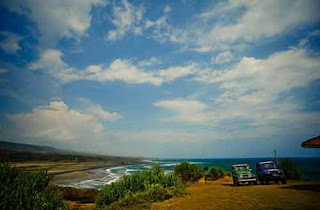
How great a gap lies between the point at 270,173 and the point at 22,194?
2092 cm

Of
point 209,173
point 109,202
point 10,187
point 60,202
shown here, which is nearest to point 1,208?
point 10,187

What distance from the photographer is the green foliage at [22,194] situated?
725 cm

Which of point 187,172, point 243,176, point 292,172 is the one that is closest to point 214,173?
point 187,172

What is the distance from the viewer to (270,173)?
21078mm

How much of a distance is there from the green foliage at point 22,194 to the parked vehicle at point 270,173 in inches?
742

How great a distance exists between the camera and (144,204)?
1327 centimetres

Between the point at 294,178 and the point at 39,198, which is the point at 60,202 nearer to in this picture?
the point at 39,198

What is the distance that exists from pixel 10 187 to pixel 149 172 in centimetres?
1220

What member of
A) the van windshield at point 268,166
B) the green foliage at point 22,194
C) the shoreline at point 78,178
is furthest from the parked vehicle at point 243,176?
the shoreline at point 78,178

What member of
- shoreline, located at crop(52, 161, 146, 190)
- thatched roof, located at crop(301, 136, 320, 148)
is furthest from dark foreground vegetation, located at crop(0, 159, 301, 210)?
shoreline, located at crop(52, 161, 146, 190)

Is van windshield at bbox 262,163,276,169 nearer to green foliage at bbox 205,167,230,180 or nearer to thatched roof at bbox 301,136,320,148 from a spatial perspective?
thatched roof at bbox 301,136,320,148

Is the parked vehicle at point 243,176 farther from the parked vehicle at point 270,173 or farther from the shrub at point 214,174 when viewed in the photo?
the shrub at point 214,174

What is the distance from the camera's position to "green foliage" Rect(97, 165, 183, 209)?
14.4 meters

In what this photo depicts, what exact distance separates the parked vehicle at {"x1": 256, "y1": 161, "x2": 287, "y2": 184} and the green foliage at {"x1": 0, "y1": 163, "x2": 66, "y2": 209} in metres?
18.8
